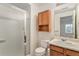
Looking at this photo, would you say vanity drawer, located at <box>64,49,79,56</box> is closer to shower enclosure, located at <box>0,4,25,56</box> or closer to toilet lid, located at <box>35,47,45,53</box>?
toilet lid, located at <box>35,47,45,53</box>

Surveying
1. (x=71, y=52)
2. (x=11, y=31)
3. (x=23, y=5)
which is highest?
(x=23, y=5)

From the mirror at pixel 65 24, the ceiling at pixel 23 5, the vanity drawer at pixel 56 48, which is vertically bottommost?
the vanity drawer at pixel 56 48

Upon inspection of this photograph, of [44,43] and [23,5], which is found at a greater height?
[23,5]

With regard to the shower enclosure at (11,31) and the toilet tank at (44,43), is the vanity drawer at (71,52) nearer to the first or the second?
the toilet tank at (44,43)

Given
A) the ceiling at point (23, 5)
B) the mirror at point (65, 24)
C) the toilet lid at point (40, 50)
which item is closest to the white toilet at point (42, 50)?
the toilet lid at point (40, 50)

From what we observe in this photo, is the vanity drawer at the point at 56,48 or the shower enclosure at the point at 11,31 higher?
the shower enclosure at the point at 11,31

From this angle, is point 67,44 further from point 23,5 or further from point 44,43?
point 23,5

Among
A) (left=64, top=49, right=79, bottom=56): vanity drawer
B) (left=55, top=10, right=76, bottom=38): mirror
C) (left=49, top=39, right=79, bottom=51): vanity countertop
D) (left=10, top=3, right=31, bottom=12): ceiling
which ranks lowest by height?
(left=64, top=49, right=79, bottom=56): vanity drawer

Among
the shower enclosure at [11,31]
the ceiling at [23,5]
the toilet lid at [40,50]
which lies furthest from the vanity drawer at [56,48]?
the ceiling at [23,5]

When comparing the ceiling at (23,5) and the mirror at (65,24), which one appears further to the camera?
A: the ceiling at (23,5)

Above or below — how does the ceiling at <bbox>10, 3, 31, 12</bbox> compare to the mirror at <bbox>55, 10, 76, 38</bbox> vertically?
above

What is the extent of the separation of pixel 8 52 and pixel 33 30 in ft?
1.59

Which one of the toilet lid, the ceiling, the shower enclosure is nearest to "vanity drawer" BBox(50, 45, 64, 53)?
the toilet lid

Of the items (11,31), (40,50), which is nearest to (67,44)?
(40,50)
